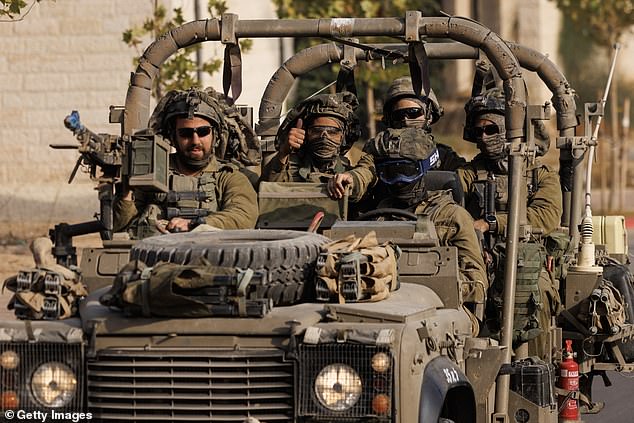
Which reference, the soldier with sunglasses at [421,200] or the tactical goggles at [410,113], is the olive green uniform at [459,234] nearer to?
the soldier with sunglasses at [421,200]

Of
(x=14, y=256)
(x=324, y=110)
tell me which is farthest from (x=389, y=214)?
(x=14, y=256)

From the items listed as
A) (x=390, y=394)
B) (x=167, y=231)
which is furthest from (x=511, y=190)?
(x=390, y=394)

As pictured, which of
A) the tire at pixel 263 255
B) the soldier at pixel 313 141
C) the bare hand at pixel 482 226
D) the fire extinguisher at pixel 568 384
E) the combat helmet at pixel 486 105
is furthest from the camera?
the combat helmet at pixel 486 105

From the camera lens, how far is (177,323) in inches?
270

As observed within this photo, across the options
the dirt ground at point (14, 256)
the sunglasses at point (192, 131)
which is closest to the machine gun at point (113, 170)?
the sunglasses at point (192, 131)

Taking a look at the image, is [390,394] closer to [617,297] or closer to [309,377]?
[309,377]

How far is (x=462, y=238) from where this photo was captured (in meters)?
8.77

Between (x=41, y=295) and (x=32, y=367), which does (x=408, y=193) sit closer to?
(x=41, y=295)

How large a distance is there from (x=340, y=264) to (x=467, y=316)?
1.13m

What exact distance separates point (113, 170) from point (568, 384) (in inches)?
130

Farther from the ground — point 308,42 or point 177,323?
point 308,42

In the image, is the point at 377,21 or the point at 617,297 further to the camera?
the point at 617,297

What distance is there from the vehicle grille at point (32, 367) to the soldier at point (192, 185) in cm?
183

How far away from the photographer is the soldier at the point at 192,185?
884cm
